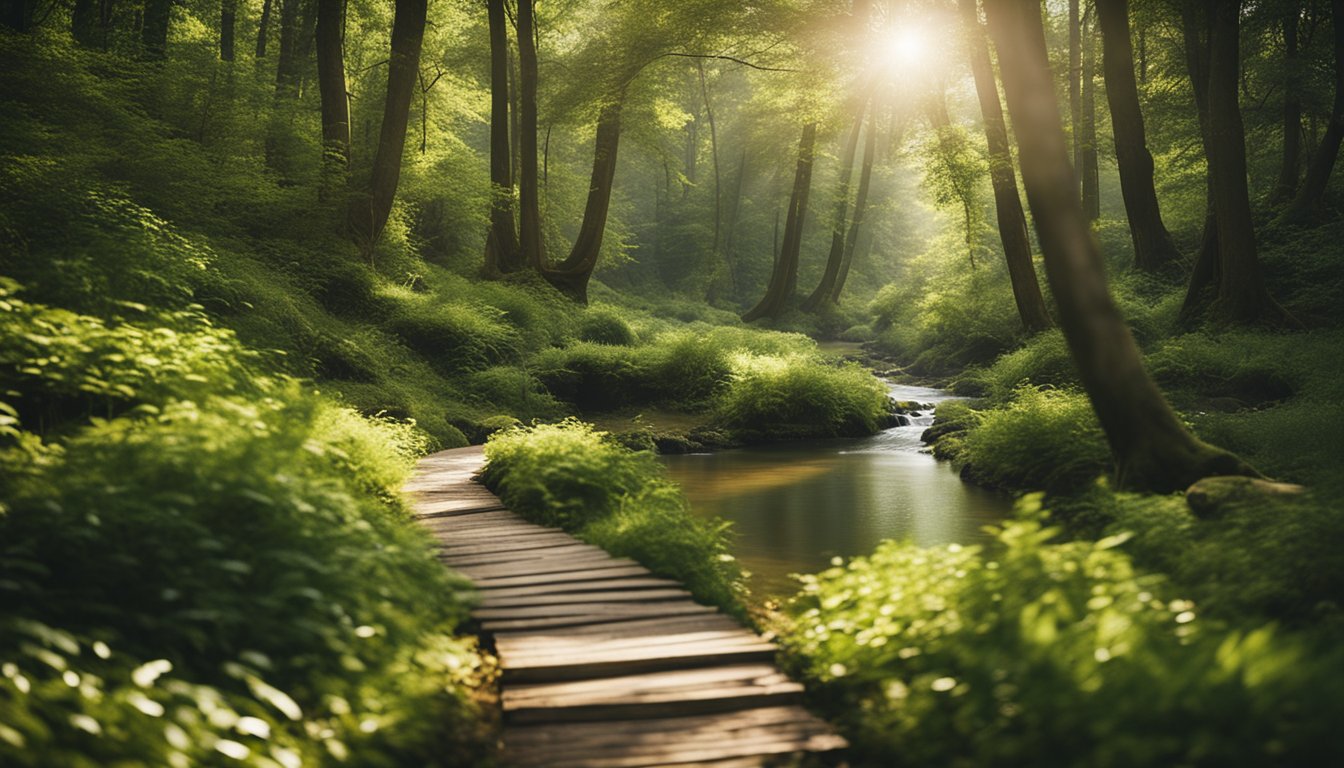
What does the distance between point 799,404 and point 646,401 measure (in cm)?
323

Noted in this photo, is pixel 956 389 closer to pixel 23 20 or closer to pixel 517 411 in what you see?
pixel 517 411

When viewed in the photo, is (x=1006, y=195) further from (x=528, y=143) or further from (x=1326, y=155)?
(x=528, y=143)

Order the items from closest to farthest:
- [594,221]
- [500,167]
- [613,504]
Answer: [613,504] → [500,167] → [594,221]

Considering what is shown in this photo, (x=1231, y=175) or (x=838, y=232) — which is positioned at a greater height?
(x=838, y=232)

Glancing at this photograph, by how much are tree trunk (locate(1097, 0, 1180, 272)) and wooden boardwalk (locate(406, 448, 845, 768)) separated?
1605 cm

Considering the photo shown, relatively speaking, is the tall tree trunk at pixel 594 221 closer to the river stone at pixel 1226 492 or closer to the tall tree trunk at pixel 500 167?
the tall tree trunk at pixel 500 167

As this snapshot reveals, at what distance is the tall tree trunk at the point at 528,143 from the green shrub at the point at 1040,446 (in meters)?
12.9

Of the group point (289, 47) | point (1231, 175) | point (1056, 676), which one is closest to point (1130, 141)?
point (1231, 175)

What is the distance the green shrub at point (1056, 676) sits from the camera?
9.35ft

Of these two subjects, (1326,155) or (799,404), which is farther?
(1326,155)

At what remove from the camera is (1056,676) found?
3104 millimetres

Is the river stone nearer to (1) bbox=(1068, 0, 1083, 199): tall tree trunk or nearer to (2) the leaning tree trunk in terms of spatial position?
(2) the leaning tree trunk

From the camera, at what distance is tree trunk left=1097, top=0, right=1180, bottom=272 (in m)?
17.3

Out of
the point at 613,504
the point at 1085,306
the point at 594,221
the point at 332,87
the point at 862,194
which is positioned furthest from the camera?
the point at 862,194
